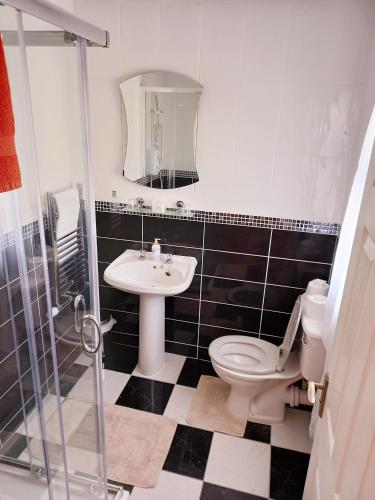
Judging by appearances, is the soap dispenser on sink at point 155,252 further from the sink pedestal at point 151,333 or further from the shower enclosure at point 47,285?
the shower enclosure at point 47,285

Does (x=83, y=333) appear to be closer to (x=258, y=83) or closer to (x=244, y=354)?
(x=244, y=354)

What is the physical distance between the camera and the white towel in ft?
4.53

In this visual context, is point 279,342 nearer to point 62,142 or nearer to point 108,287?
point 108,287

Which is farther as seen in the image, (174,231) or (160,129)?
(174,231)

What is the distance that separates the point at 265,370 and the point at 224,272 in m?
0.68

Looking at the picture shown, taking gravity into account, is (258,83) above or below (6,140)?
above

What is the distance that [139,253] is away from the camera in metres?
2.61

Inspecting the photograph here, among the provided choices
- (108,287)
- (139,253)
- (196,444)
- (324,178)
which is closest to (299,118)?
(324,178)

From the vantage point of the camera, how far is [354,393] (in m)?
0.86

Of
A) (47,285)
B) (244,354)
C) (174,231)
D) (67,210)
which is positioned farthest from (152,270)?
(47,285)

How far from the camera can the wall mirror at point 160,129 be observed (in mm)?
2244

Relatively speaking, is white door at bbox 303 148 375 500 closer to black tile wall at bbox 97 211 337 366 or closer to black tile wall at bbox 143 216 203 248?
black tile wall at bbox 97 211 337 366

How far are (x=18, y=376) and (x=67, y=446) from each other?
1.18 feet

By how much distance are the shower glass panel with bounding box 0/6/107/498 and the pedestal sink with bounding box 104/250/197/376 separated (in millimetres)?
819
